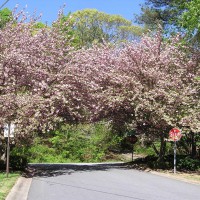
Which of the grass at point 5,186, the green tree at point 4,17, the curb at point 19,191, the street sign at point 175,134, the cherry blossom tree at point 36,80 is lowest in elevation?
the curb at point 19,191

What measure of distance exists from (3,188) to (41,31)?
36.4 ft

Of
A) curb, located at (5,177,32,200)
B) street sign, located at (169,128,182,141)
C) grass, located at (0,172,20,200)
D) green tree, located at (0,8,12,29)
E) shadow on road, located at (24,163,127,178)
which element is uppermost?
green tree, located at (0,8,12,29)

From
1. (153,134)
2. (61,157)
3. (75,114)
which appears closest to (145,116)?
(153,134)

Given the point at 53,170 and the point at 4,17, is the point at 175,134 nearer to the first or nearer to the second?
the point at 53,170

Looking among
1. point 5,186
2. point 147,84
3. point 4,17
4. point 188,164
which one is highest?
point 4,17

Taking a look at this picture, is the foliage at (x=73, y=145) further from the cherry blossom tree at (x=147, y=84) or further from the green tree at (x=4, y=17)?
the cherry blossom tree at (x=147, y=84)

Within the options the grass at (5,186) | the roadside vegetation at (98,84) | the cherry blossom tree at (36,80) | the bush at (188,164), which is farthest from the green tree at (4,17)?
the bush at (188,164)

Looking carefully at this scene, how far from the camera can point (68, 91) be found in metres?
21.2

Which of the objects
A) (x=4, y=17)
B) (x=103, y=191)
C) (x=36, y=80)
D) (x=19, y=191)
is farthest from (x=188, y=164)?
(x=4, y=17)

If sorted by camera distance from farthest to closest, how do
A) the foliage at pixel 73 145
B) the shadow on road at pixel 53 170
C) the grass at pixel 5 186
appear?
the foliage at pixel 73 145 < the shadow on road at pixel 53 170 < the grass at pixel 5 186

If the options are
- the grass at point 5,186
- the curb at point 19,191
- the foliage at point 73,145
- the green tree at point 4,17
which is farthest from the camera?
the foliage at point 73,145

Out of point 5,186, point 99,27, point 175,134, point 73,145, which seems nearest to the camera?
point 5,186

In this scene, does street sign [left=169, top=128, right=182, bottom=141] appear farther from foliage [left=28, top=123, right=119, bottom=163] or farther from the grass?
foliage [left=28, top=123, right=119, bottom=163]

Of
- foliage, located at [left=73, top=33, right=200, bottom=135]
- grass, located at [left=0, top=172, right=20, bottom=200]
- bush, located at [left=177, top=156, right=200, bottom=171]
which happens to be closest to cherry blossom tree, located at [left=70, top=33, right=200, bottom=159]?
foliage, located at [left=73, top=33, right=200, bottom=135]
